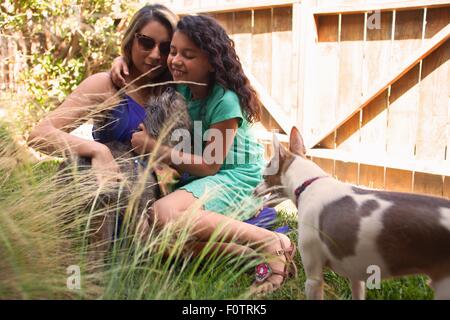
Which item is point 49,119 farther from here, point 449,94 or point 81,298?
point 449,94

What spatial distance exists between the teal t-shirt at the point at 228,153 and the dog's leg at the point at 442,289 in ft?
4.05

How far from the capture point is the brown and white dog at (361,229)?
2033mm

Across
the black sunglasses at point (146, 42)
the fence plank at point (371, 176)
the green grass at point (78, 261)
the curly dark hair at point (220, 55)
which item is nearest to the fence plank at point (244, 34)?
the fence plank at point (371, 176)

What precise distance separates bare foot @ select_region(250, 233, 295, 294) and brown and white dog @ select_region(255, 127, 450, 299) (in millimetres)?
466

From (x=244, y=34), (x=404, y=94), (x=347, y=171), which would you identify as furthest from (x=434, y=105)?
(x=244, y=34)

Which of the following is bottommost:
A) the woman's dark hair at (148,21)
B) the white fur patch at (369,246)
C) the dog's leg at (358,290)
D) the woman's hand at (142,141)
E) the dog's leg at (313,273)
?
the dog's leg at (358,290)

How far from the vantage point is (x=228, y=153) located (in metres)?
3.35

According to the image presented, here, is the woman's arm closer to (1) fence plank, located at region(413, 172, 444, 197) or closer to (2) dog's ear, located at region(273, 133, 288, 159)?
(2) dog's ear, located at region(273, 133, 288, 159)

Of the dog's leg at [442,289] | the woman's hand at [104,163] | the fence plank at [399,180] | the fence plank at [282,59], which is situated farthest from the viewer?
the fence plank at [282,59]

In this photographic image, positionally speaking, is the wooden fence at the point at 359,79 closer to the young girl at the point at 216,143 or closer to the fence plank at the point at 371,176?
the fence plank at the point at 371,176

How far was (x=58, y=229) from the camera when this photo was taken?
8.57ft

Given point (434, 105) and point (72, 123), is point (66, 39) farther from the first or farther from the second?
point (434, 105)

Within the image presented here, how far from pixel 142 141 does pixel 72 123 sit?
49 cm

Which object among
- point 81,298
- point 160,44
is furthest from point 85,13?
point 81,298
